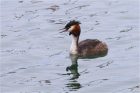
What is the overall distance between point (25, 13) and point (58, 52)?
5.26 m

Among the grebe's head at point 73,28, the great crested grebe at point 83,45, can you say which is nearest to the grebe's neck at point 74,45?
the great crested grebe at point 83,45

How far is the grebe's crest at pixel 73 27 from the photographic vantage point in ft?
63.7

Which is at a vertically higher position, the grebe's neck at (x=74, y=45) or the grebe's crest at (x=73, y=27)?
the grebe's crest at (x=73, y=27)

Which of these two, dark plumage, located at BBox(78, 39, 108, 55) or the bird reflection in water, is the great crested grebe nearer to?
dark plumage, located at BBox(78, 39, 108, 55)

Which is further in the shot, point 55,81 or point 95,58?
point 95,58

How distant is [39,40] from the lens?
805 inches

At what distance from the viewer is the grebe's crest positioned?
63.7ft

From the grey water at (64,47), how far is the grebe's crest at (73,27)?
55cm

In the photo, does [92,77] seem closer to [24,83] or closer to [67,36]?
[24,83]

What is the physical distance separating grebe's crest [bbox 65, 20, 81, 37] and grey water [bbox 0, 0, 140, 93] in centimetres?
55

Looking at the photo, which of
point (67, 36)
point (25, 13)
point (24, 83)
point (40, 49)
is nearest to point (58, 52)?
point (40, 49)

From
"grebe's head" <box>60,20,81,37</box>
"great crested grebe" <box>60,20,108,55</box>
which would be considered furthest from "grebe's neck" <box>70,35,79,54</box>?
"grebe's head" <box>60,20,81,37</box>

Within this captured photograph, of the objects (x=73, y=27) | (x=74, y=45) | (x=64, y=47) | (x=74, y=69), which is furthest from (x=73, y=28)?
(x=74, y=69)

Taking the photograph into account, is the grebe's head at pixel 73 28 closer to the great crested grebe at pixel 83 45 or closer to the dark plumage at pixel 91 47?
the great crested grebe at pixel 83 45
